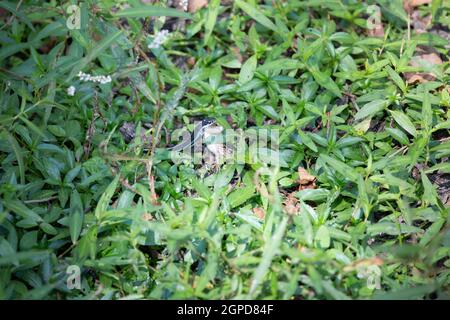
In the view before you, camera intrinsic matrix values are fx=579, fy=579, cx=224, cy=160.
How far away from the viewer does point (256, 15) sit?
319 centimetres

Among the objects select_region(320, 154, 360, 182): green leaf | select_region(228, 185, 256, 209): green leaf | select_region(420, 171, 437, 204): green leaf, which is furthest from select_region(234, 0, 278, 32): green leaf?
select_region(420, 171, 437, 204): green leaf

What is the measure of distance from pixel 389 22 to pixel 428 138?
3.20 feet

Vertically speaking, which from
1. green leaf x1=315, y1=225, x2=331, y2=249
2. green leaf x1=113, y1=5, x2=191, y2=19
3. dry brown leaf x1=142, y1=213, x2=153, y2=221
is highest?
green leaf x1=113, y1=5, x2=191, y2=19

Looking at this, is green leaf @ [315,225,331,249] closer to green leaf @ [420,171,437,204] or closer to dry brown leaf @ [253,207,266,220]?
dry brown leaf @ [253,207,266,220]

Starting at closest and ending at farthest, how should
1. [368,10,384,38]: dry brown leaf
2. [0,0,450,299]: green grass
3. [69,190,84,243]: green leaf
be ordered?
[0,0,450,299]: green grass → [69,190,84,243]: green leaf → [368,10,384,38]: dry brown leaf

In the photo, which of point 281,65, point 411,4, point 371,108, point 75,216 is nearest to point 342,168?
point 371,108

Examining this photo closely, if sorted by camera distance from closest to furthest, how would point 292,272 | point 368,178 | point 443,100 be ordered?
point 292,272 → point 368,178 → point 443,100

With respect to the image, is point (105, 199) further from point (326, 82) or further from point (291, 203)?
point (326, 82)

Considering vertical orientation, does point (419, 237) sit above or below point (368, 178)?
below

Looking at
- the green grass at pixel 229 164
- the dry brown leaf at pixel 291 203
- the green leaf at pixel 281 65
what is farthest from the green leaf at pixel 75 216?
the green leaf at pixel 281 65

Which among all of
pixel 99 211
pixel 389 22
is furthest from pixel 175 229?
pixel 389 22

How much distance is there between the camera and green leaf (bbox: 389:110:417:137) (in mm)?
2783
